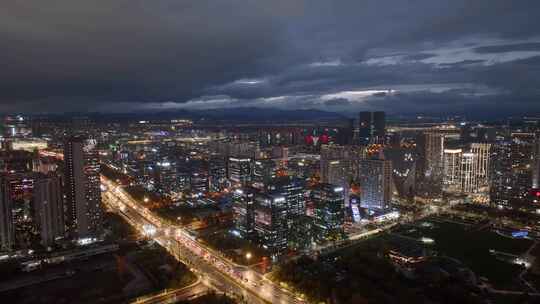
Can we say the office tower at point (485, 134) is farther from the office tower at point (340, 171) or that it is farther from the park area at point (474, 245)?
the park area at point (474, 245)

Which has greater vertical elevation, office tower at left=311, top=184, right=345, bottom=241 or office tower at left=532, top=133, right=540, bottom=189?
office tower at left=532, top=133, right=540, bottom=189

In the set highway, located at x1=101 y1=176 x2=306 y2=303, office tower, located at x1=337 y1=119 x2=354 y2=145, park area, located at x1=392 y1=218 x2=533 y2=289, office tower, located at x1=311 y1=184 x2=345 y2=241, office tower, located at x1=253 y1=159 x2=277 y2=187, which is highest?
office tower, located at x1=337 y1=119 x2=354 y2=145

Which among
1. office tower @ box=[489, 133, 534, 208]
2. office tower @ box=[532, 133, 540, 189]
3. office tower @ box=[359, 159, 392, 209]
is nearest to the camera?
office tower @ box=[359, 159, 392, 209]

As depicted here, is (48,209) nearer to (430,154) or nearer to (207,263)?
(207,263)

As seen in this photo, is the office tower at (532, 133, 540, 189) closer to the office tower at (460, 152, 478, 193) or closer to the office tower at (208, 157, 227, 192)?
the office tower at (460, 152, 478, 193)

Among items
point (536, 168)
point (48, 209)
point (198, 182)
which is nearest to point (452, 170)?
point (536, 168)

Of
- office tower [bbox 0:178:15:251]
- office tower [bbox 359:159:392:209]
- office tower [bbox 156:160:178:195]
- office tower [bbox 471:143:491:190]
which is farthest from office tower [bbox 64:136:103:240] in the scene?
office tower [bbox 471:143:491:190]

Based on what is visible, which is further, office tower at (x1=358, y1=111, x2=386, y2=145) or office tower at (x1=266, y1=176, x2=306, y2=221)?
office tower at (x1=358, y1=111, x2=386, y2=145)
